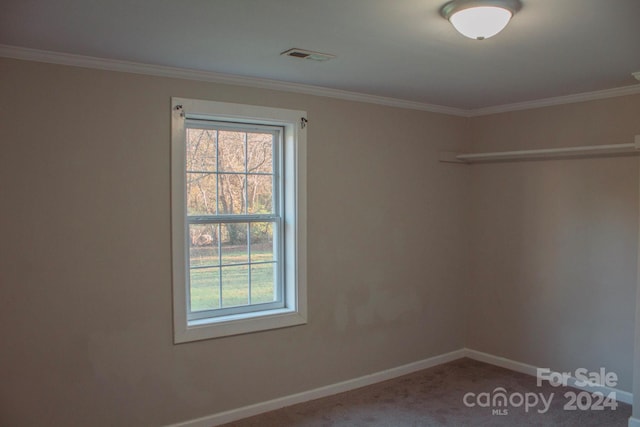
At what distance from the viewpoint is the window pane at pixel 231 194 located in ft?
12.3

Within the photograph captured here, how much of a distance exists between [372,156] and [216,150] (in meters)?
1.37

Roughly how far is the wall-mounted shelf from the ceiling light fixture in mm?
1946

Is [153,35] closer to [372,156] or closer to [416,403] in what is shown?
[372,156]

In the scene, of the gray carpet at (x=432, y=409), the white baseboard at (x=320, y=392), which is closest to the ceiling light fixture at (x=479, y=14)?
the gray carpet at (x=432, y=409)

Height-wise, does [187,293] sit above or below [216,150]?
below

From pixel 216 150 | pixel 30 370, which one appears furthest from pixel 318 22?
pixel 30 370

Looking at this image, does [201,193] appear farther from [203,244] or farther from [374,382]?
[374,382]

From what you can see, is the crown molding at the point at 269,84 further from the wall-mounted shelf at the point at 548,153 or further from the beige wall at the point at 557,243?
the wall-mounted shelf at the point at 548,153

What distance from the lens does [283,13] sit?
231 cm

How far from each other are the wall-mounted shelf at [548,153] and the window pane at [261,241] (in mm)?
1884

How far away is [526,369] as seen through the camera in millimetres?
4625

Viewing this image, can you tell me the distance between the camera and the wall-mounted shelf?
12.8 ft

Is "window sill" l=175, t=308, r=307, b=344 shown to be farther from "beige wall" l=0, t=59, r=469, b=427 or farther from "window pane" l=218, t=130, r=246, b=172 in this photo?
"window pane" l=218, t=130, r=246, b=172

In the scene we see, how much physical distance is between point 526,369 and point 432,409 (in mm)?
1269
